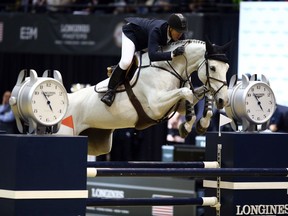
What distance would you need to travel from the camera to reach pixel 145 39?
31.8ft

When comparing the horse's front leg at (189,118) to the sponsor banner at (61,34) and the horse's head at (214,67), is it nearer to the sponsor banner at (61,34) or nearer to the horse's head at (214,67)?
the horse's head at (214,67)

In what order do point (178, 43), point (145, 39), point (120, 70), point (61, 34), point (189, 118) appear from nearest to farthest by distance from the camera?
point (189, 118) < point (178, 43) < point (120, 70) < point (145, 39) < point (61, 34)

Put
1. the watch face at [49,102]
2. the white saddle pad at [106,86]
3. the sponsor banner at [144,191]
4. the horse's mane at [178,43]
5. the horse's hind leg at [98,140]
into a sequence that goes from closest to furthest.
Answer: the watch face at [49,102] → the horse's mane at [178,43] → the white saddle pad at [106,86] → the horse's hind leg at [98,140] → the sponsor banner at [144,191]

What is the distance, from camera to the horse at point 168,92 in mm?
9084

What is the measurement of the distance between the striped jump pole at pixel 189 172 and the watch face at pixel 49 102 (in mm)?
494

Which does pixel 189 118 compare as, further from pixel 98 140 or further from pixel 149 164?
pixel 98 140

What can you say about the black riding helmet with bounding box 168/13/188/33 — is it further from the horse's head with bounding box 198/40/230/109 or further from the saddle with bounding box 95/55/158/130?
the saddle with bounding box 95/55/158/130

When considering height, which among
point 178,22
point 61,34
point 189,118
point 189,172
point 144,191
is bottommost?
point 144,191

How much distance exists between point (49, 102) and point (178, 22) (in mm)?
2308

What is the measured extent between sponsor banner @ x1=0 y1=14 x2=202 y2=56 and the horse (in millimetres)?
8053

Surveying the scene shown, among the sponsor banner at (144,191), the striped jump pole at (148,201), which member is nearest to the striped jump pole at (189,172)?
the striped jump pole at (148,201)

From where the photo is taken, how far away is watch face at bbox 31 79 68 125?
277 inches

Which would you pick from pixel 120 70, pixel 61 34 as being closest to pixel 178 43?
pixel 120 70

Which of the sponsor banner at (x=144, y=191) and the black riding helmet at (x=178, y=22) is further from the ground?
the black riding helmet at (x=178, y=22)
